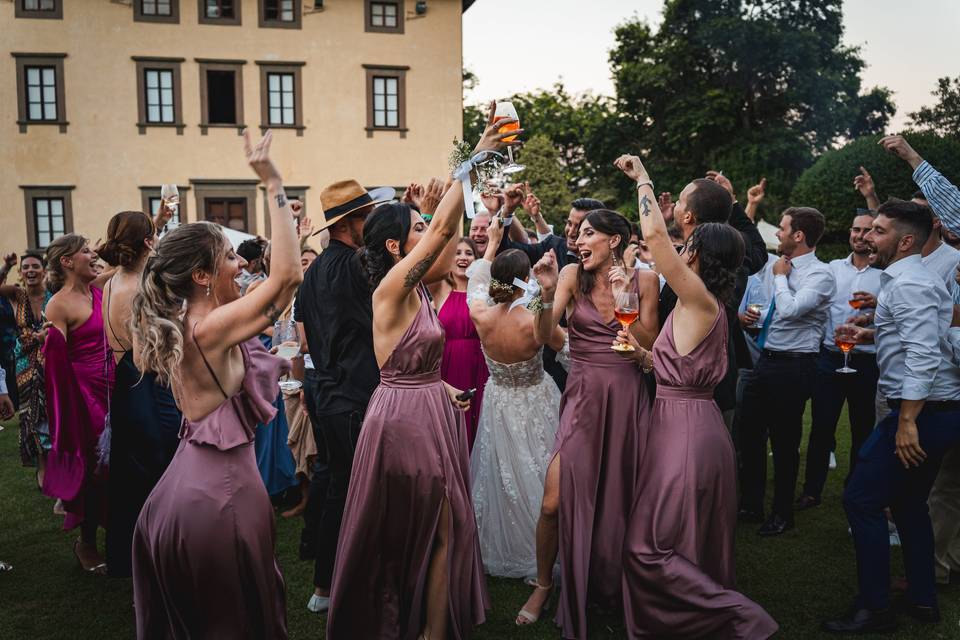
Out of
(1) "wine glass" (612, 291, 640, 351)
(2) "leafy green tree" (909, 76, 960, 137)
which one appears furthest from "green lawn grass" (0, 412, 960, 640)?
(2) "leafy green tree" (909, 76, 960, 137)

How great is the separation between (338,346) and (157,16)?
2279 cm

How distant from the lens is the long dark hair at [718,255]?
11.6 feet

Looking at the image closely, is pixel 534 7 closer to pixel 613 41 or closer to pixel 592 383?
pixel 613 41

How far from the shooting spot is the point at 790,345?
5430 mm

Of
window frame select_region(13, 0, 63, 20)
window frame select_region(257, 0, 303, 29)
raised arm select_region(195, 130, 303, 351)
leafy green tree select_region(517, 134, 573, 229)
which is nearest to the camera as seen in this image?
raised arm select_region(195, 130, 303, 351)

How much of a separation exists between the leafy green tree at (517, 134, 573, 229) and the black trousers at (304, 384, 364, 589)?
89.9 ft

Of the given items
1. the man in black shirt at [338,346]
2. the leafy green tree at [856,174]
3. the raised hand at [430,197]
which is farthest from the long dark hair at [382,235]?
the leafy green tree at [856,174]

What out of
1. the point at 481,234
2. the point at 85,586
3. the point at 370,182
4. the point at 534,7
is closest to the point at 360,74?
the point at 370,182

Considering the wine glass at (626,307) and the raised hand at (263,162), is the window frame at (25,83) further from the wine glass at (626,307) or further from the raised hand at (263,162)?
the wine glass at (626,307)

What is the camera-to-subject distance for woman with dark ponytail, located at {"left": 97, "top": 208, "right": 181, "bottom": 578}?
433 cm

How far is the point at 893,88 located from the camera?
3161 centimetres

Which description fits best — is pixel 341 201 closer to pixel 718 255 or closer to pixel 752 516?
pixel 718 255

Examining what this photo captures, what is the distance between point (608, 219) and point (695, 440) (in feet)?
4.41

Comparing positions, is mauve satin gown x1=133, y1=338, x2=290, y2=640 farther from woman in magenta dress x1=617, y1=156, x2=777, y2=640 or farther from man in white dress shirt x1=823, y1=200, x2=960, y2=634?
man in white dress shirt x1=823, y1=200, x2=960, y2=634
